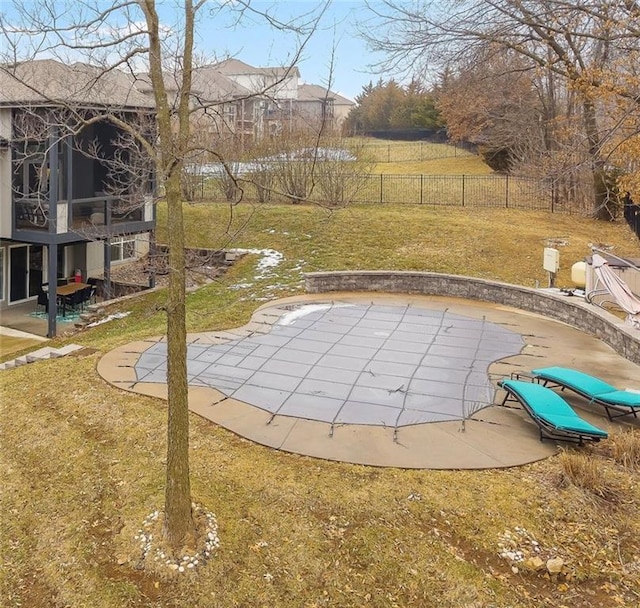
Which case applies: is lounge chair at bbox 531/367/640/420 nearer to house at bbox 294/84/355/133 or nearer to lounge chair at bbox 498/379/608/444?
lounge chair at bbox 498/379/608/444

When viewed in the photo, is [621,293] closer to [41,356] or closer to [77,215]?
[41,356]

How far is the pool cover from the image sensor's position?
25.3 feet

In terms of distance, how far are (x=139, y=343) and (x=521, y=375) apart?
20.7 ft

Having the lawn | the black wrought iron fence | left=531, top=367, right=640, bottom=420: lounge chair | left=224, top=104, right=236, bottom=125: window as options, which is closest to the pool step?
the lawn

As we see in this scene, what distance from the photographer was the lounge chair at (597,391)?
7.25 meters

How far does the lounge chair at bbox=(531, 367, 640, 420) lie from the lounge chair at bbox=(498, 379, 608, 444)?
450 millimetres

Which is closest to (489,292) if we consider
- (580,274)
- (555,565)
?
(580,274)

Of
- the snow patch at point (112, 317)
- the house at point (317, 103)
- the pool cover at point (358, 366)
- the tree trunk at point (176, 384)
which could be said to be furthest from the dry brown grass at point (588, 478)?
the snow patch at point (112, 317)

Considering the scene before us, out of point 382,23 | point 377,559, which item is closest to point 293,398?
point 377,559

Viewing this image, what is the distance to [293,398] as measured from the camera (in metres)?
7.93

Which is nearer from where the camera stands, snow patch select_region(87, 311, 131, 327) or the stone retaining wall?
the stone retaining wall

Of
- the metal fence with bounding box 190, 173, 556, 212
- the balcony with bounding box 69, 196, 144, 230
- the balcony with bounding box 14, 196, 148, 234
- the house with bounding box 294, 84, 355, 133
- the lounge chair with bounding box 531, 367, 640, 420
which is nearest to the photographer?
the house with bounding box 294, 84, 355, 133

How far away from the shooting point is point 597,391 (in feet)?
24.9

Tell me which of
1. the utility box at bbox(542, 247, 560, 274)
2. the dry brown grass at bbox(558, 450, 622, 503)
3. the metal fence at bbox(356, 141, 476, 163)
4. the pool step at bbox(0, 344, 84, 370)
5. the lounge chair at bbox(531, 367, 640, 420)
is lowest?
the dry brown grass at bbox(558, 450, 622, 503)
